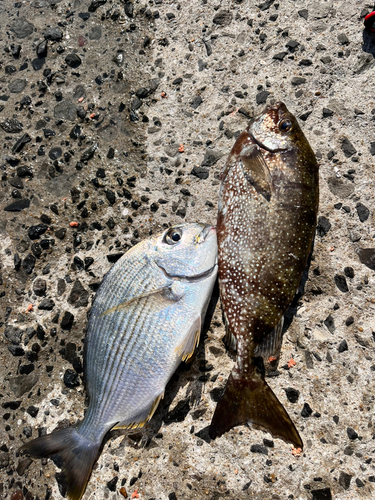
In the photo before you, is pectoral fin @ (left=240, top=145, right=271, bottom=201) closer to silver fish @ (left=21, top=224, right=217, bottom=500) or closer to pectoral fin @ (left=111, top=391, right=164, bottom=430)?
silver fish @ (left=21, top=224, right=217, bottom=500)

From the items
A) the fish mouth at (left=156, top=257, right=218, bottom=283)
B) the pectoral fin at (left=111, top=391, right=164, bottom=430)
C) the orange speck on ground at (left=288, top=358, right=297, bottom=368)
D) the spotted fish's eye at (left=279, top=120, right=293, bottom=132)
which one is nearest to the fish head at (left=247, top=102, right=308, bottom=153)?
the spotted fish's eye at (left=279, top=120, right=293, bottom=132)

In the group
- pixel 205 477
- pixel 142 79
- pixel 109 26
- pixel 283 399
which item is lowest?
pixel 205 477

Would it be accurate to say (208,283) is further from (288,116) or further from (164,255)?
(288,116)

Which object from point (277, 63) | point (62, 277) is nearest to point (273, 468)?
point (62, 277)

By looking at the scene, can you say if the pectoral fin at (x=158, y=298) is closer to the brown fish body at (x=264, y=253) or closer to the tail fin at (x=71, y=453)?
the brown fish body at (x=264, y=253)

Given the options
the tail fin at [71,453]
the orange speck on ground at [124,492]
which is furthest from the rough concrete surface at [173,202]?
the tail fin at [71,453]

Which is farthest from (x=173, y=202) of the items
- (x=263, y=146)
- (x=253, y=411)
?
(x=253, y=411)

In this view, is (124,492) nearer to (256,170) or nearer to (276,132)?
(256,170)
